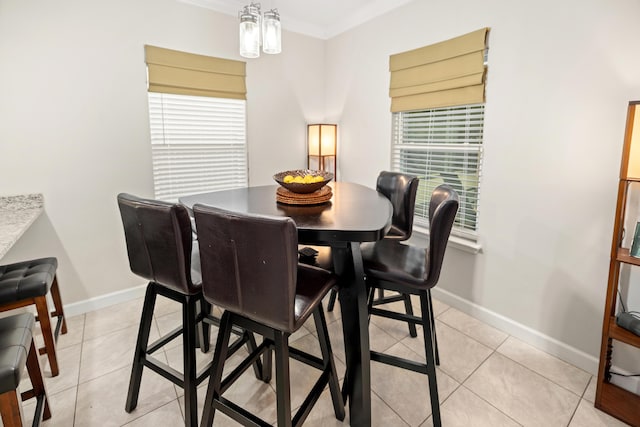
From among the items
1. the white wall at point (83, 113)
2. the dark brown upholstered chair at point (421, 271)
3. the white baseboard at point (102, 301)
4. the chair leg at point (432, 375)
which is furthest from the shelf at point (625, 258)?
the white baseboard at point (102, 301)

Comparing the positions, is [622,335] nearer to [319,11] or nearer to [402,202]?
[402,202]

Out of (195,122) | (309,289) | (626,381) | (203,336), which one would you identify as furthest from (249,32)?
(626,381)

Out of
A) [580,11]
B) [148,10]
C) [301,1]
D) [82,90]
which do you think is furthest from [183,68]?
[580,11]

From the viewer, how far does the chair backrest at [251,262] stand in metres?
1.07

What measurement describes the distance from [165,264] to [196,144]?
1.98 meters

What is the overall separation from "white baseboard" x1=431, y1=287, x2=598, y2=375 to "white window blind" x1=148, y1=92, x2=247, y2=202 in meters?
2.26

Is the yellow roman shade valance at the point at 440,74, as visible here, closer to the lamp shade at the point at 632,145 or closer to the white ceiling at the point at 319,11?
the white ceiling at the point at 319,11

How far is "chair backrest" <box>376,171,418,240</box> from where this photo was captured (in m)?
2.24

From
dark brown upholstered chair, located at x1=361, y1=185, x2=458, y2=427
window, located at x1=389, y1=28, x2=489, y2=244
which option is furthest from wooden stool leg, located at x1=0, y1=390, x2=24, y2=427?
window, located at x1=389, y1=28, x2=489, y2=244

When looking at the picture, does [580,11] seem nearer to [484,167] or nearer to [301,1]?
[484,167]

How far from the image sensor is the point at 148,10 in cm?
266

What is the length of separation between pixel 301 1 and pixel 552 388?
3404 mm

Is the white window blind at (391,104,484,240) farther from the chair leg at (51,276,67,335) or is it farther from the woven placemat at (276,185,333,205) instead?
the chair leg at (51,276,67,335)

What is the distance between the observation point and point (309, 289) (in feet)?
4.58
